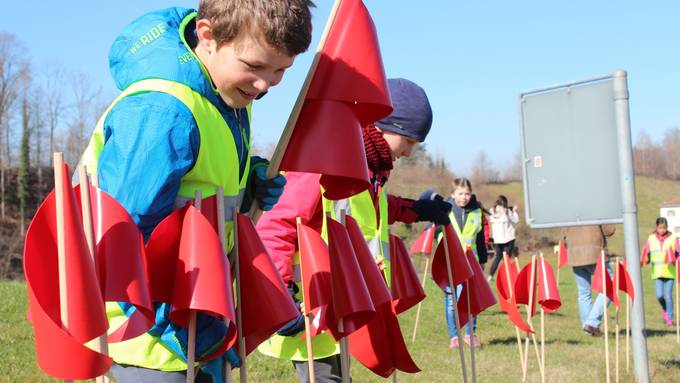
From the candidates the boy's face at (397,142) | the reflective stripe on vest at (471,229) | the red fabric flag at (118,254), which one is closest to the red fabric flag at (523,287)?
the boy's face at (397,142)

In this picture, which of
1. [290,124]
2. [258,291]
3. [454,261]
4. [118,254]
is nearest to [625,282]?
[454,261]

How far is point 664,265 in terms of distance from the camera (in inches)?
510

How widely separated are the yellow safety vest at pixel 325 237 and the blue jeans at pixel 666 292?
10.1 metres

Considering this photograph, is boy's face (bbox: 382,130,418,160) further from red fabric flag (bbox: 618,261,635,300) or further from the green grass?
red fabric flag (bbox: 618,261,635,300)

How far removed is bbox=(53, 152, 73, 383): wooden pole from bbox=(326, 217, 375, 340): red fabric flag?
1.10 meters

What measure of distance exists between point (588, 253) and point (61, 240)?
9.40 m

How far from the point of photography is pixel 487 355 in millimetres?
8812

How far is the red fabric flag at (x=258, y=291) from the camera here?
228cm

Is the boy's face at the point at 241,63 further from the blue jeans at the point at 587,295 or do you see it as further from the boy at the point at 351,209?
the blue jeans at the point at 587,295

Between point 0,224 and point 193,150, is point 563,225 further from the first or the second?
point 0,224

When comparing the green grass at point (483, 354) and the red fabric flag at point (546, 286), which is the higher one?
the red fabric flag at point (546, 286)

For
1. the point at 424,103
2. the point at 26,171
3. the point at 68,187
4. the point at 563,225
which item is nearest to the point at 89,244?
the point at 68,187

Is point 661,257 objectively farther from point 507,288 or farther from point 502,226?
point 507,288

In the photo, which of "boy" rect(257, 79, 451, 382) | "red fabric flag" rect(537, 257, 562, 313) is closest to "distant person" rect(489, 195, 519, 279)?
"red fabric flag" rect(537, 257, 562, 313)
